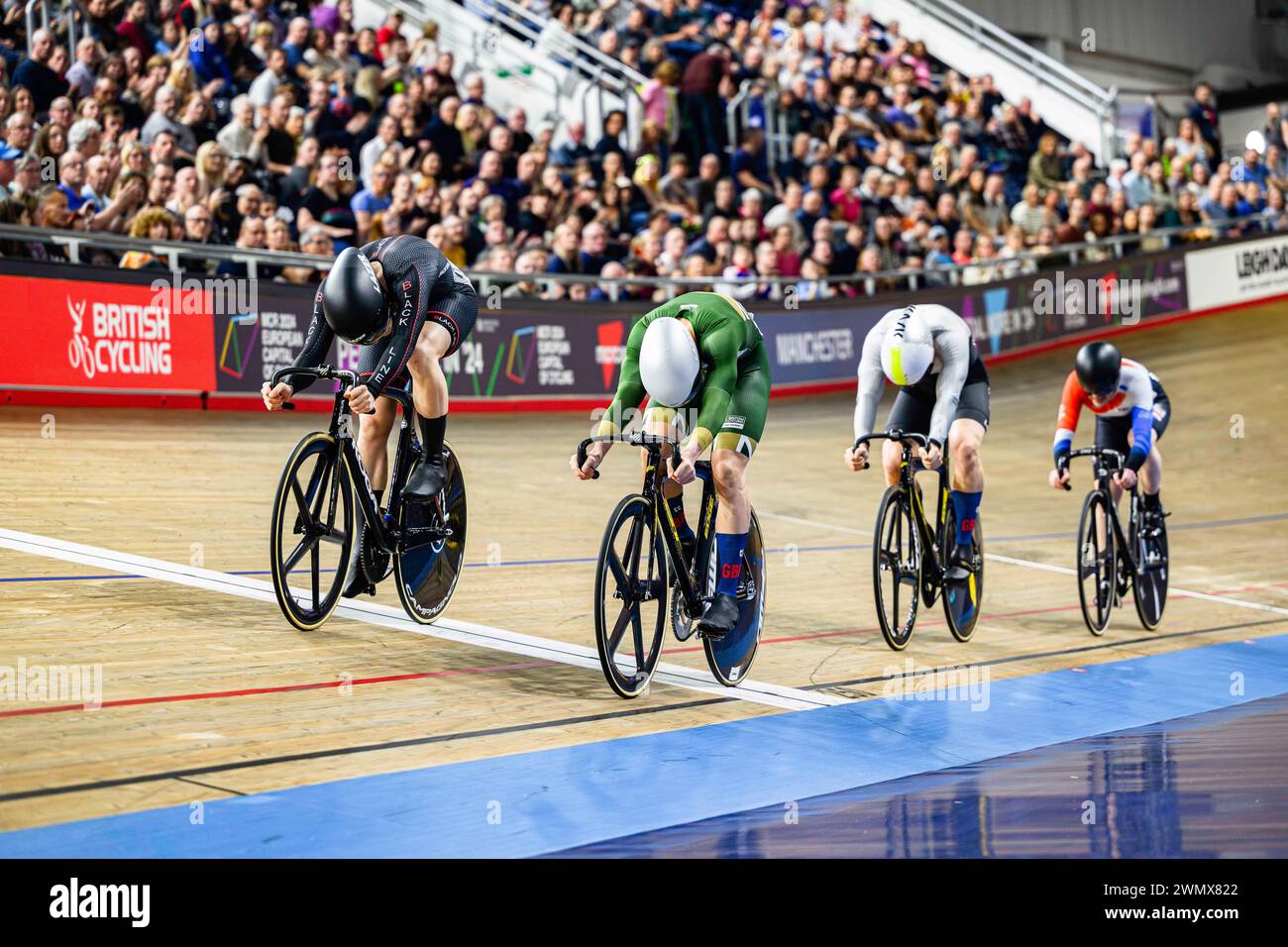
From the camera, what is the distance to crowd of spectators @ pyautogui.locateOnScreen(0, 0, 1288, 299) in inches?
366

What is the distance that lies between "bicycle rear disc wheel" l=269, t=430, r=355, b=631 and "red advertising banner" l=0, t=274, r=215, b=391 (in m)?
4.64

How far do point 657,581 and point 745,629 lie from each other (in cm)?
51

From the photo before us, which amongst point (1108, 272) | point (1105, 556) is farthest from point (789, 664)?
point (1108, 272)

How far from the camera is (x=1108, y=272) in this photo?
16.9 m

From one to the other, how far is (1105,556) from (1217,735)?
7.11ft

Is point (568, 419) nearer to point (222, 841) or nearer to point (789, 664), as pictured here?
point (789, 664)

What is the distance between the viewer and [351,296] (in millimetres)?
4367

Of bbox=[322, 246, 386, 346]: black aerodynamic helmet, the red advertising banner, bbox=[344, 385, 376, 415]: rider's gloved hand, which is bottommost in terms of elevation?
bbox=[344, 385, 376, 415]: rider's gloved hand

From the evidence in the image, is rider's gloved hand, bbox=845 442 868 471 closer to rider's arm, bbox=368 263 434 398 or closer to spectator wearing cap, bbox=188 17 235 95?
rider's arm, bbox=368 263 434 398

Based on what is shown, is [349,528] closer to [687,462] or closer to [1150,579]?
[687,462]

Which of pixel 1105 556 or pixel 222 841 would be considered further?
pixel 1105 556

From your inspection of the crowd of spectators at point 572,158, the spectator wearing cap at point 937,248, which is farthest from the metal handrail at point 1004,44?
the spectator wearing cap at point 937,248

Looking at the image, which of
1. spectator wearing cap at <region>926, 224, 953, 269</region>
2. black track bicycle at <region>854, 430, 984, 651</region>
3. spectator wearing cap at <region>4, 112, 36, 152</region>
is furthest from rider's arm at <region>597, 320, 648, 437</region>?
spectator wearing cap at <region>926, 224, 953, 269</region>

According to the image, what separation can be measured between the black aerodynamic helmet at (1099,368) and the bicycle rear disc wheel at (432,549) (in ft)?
9.73
